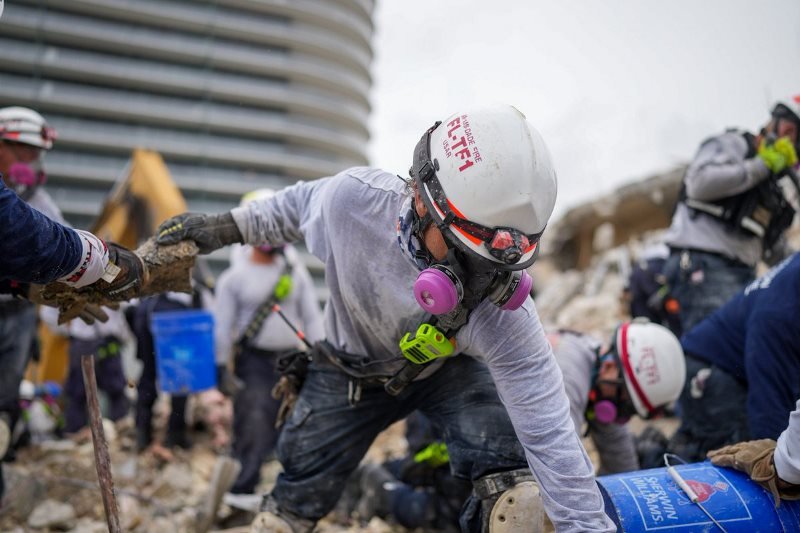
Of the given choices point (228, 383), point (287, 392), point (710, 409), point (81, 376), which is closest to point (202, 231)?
point (287, 392)

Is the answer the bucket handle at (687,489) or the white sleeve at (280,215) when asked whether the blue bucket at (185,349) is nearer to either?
the white sleeve at (280,215)

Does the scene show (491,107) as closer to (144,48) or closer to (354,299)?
(354,299)

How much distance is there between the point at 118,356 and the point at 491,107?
212 inches

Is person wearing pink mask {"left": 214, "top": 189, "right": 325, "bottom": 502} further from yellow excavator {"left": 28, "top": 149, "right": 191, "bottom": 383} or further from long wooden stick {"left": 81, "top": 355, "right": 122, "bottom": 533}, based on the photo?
yellow excavator {"left": 28, "top": 149, "right": 191, "bottom": 383}

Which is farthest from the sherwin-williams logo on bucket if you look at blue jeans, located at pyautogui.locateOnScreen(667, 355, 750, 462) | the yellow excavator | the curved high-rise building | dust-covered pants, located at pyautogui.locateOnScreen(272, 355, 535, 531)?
the curved high-rise building

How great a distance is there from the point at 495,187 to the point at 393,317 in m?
0.65

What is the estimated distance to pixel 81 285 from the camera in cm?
222

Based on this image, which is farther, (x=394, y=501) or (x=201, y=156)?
(x=201, y=156)

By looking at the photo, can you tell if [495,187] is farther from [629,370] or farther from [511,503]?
[629,370]

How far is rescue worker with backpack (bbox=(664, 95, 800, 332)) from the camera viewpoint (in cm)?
383

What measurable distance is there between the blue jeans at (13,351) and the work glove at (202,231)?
60.4 inches

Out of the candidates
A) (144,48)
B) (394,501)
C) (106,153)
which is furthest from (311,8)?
(394,501)

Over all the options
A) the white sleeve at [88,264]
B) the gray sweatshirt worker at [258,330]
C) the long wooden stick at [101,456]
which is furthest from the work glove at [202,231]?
the gray sweatshirt worker at [258,330]

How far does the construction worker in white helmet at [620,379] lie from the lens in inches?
122
